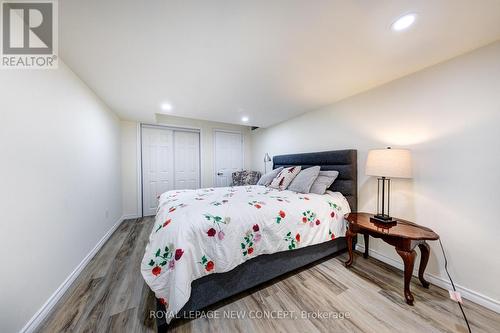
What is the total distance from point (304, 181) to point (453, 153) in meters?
1.48

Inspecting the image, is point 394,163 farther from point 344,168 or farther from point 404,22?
point 404,22

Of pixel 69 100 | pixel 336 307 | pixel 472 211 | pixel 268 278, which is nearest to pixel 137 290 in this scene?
pixel 268 278

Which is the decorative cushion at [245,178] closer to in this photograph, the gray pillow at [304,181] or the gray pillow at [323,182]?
the gray pillow at [304,181]

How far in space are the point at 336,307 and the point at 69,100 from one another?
3.21m

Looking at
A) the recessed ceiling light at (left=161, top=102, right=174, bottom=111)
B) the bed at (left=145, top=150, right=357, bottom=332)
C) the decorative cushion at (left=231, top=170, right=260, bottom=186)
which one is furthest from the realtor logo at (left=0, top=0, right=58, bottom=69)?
the decorative cushion at (left=231, top=170, right=260, bottom=186)

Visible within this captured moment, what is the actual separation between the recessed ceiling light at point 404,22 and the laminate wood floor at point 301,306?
2.20 m

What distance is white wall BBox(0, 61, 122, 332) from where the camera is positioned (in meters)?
1.05

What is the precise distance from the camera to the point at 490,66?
1.39 metres

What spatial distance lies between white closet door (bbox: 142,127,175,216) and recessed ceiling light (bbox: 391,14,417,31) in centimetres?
409

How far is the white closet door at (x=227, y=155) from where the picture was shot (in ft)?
14.9

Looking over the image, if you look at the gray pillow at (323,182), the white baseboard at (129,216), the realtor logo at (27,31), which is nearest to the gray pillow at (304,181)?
the gray pillow at (323,182)

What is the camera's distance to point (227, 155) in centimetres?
465

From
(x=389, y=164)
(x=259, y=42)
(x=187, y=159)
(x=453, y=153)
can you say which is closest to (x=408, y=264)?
(x=389, y=164)

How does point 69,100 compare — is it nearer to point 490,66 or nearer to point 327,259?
point 327,259
